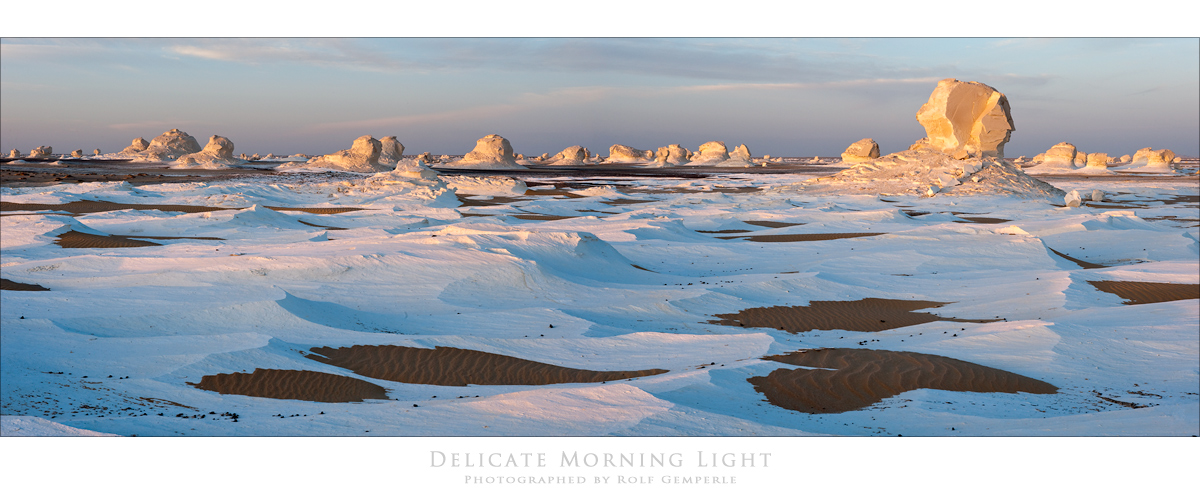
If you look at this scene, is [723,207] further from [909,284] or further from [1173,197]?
[1173,197]

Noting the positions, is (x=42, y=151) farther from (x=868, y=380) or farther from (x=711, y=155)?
(x=868, y=380)

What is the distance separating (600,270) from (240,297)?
5511 millimetres

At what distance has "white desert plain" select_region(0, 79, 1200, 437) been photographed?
495 centimetres

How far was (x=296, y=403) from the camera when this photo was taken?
5645mm

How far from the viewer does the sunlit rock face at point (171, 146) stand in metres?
59.4

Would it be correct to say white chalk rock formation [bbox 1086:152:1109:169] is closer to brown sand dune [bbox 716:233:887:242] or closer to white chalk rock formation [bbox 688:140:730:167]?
white chalk rock formation [bbox 688:140:730:167]

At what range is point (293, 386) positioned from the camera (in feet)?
20.1

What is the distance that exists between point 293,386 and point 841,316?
7032 millimetres

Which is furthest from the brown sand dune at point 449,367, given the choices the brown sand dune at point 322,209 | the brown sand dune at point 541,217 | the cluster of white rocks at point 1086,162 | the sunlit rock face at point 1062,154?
the sunlit rock face at point 1062,154

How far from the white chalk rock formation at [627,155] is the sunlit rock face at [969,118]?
68.6 meters

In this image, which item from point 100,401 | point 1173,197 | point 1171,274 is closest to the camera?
point 100,401

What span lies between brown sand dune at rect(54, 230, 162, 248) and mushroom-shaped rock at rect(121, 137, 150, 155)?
60.4 m

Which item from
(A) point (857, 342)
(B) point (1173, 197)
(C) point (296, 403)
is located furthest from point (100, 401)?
(B) point (1173, 197)
